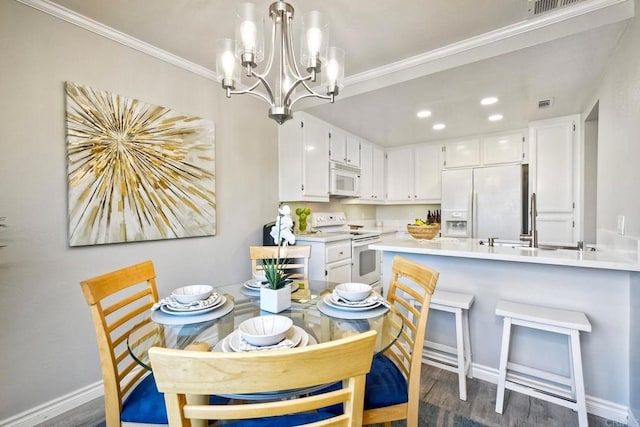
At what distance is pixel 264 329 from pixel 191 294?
56 centimetres

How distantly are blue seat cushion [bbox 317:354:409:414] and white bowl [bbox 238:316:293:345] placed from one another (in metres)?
0.33

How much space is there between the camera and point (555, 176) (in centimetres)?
330

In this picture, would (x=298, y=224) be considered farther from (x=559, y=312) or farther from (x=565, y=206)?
(x=565, y=206)

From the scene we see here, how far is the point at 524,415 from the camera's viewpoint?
1.65 m

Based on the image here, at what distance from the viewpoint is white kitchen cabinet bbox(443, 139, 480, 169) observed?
13.6 ft

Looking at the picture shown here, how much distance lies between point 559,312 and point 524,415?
627 millimetres

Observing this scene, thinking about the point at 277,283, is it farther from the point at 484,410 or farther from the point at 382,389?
the point at 484,410

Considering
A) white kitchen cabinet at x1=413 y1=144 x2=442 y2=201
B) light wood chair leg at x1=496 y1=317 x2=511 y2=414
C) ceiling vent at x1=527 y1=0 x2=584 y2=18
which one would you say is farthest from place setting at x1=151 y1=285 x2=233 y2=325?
white kitchen cabinet at x1=413 y1=144 x2=442 y2=201

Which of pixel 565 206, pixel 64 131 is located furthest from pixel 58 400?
pixel 565 206

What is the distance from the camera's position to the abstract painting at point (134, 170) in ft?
5.84

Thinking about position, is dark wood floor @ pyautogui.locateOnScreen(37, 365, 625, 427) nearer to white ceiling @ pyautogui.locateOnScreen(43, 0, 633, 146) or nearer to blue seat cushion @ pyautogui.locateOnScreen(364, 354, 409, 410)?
blue seat cushion @ pyautogui.locateOnScreen(364, 354, 409, 410)

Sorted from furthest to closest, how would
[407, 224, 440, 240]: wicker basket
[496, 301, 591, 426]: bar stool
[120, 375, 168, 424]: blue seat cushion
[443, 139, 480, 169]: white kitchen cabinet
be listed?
[443, 139, 480, 169]: white kitchen cabinet, [407, 224, 440, 240]: wicker basket, [496, 301, 591, 426]: bar stool, [120, 375, 168, 424]: blue seat cushion

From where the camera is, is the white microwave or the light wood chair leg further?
the white microwave

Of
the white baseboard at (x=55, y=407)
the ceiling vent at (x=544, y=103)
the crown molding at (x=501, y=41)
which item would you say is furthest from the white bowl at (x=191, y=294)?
the ceiling vent at (x=544, y=103)
